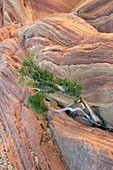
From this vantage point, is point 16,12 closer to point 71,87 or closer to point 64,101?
point 64,101

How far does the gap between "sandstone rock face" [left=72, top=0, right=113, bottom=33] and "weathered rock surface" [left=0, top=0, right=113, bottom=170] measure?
0.23 feet

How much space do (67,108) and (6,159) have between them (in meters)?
3.54

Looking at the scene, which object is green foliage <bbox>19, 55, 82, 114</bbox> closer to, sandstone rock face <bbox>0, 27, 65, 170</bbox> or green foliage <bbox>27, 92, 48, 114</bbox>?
green foliage <bbox>27, 92, 48, 114</bbox>

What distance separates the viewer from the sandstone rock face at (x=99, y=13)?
14.5 meters

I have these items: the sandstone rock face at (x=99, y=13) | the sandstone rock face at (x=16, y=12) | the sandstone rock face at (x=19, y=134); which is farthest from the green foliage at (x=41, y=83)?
the sandstone rock face at (x=16, y=12)

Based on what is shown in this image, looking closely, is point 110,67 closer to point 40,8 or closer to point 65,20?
point 65,20

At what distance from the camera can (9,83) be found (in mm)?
14133

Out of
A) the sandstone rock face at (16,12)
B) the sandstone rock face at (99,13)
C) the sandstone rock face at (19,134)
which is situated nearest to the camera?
the sandstone rock face at (19,134)

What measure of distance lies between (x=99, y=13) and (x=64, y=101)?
20.5 feet

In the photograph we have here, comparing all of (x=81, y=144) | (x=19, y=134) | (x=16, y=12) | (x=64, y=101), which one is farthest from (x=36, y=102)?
(x=16, y=12)

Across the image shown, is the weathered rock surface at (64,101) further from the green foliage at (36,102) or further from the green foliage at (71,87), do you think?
the green foliage at (36,102)

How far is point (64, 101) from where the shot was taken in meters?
12.3

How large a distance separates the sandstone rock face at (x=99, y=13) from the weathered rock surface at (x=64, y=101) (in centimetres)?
7

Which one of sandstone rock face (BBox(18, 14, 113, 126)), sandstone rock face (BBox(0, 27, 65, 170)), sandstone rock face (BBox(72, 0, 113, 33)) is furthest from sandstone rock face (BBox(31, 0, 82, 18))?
sandstone rock face (BBox(0, 27, 65, 170))
